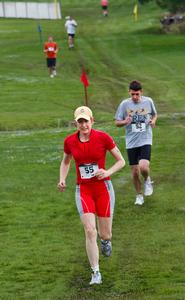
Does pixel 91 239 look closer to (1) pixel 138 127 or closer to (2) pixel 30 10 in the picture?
(1) pixel 138 127

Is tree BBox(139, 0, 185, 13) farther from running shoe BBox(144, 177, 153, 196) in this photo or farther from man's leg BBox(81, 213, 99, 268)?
man's leg BBox(81, 213, 99, 268)

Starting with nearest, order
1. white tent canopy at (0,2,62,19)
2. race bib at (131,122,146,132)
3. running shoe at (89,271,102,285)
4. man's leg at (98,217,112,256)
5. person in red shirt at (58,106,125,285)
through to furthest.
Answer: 1. person in red shirt at (58,106,125,285)
2. running shoe at (89,271,102,285)
3. man's leg at (98,217,112,256)
4. race bib at (131,122,146,132)
5. white tent canopy at (0,2,62,19)

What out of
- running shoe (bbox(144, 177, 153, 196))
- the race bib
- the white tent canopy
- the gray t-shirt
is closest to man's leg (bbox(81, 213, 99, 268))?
the gray t-shirt

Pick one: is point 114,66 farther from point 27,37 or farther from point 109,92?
point 27,37

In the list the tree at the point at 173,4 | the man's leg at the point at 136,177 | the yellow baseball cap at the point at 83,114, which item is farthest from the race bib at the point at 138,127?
the tree at the point at 173,4

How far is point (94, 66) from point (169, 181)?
2896cm

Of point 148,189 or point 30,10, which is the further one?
point 30,10

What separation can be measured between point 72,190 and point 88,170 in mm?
6655

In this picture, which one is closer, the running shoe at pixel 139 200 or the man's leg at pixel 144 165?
the man's leg at pixel 144 165

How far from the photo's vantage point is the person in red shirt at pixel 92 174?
10.8 m

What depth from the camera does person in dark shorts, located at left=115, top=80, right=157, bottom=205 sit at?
15008 mm

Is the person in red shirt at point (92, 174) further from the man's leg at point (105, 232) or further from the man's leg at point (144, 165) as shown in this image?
the man's leg at point (144, 165)

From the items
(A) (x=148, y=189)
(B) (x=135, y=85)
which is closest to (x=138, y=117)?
(B) (x=135, y=85)

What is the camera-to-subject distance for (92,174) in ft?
36.5
